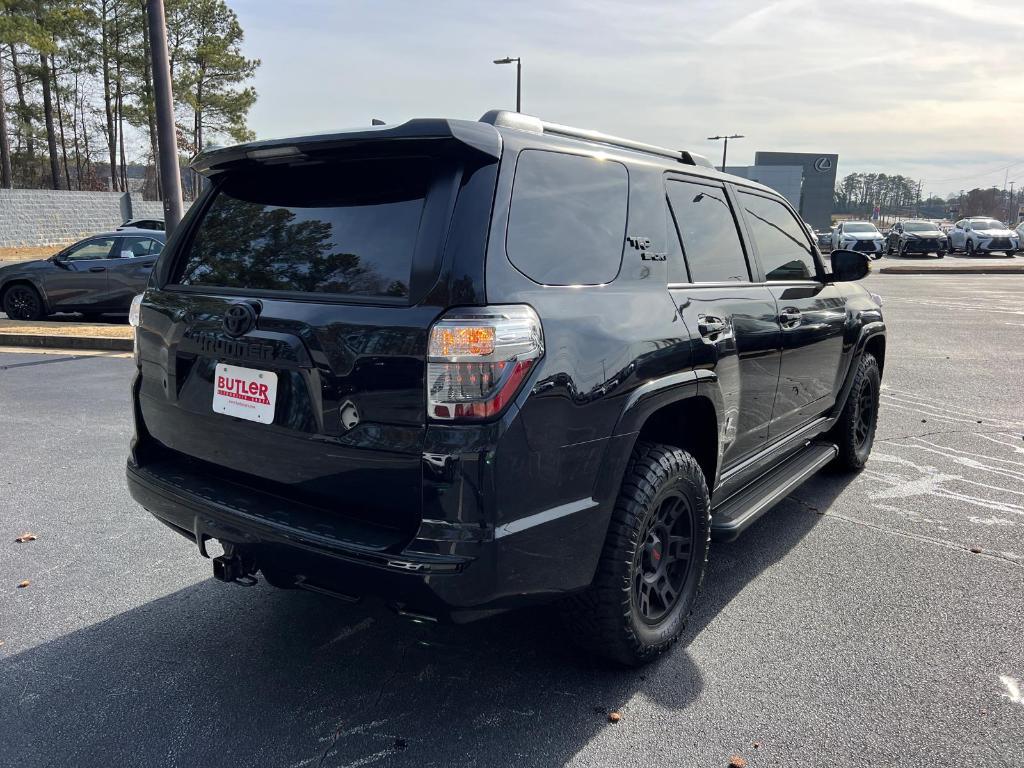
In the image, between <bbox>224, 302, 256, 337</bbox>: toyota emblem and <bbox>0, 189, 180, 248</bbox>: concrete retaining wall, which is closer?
<bbox>224, 302, 256, 337</bbox>: toyota emblem

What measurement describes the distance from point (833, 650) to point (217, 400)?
97.4 inches

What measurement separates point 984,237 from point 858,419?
3308cm

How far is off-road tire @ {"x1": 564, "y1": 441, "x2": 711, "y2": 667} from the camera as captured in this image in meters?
2.61

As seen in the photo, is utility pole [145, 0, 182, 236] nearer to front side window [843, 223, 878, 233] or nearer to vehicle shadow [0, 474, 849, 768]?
vehicle shadow [0, 474, 849, 768]

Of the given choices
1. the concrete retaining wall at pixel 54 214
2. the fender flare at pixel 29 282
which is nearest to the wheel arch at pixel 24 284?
the fender flare at pixel 29 282

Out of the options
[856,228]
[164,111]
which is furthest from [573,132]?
[856,228]

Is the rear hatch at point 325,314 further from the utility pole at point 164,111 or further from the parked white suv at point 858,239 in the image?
the parked white suv at point 858,239

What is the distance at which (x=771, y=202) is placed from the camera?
4.34 meters

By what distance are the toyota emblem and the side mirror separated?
11.2ft

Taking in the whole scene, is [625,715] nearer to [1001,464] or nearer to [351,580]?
[351,580]

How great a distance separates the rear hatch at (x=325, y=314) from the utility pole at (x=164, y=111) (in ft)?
24.0

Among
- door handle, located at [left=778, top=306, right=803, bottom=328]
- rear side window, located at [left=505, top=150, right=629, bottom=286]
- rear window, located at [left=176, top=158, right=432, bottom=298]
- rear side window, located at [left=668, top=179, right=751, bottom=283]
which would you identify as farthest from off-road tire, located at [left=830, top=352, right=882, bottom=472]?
rear window, located at [left=176, top=158, right=432, bottom=298]

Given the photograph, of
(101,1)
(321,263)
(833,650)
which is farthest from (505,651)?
(101,1)

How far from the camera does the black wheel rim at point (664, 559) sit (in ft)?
9.32
